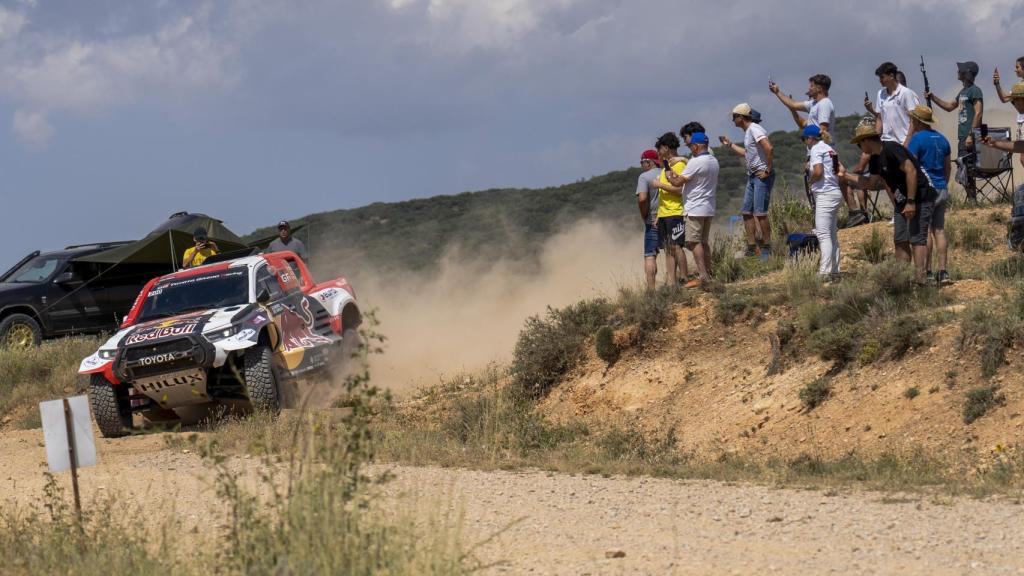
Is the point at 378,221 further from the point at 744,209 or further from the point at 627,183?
the point at 744,209

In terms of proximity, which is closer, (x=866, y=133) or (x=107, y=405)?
(x=866, y=133)

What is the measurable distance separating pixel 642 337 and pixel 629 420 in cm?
162

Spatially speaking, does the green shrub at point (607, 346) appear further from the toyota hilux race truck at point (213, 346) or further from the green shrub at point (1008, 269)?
the green shrub at point (1008, 269)

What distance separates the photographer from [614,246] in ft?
93.8

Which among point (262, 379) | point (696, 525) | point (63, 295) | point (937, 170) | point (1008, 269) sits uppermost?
point (937, 170)

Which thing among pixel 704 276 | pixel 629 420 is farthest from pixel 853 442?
pixel 704 276

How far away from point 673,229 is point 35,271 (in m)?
12.8

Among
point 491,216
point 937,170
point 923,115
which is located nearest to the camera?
point 937,170

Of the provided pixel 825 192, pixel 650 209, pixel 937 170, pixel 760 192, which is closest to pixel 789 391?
pixel 825 192

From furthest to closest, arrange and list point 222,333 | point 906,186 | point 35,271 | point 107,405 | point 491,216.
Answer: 1. point 491,216
2. point 35,271
3. point 107,405
4. point 222,333
5. point 906,186

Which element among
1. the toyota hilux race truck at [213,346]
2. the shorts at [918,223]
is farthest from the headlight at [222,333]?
the shorts at [918,223]

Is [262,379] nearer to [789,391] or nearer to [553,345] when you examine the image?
[553,345]

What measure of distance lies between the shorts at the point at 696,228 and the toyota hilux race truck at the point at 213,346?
4.72 metres

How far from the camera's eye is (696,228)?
15.4 meters
